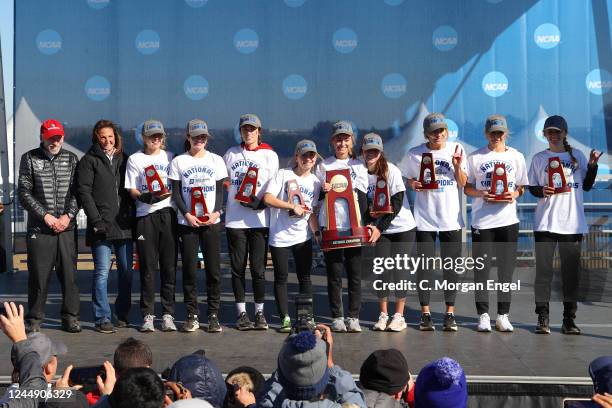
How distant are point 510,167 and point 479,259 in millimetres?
666

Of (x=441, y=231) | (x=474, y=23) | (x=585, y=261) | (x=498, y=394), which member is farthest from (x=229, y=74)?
(x=498, y=394)

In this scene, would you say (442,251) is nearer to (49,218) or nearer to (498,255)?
(498,255)

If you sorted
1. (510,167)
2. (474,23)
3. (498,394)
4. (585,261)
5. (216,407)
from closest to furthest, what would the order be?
(216,407)
(498,394)
(510,167)
(585,261)
(474,23)

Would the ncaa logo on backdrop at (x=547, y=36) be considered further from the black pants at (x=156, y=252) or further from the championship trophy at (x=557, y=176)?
the black pants at (x=156, y=252)

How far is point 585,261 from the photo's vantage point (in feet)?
25.4

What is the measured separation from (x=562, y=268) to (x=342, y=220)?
5.14 ft

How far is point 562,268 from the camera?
6188mm

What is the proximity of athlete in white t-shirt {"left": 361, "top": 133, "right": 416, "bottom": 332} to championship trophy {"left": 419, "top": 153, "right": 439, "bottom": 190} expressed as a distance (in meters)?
0.14

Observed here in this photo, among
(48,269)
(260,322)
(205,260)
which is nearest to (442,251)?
(260,322)

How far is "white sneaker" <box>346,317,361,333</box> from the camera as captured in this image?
19.9ft

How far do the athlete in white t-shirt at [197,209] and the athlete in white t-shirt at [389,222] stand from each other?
103 centimetres

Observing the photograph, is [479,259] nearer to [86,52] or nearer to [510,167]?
[510,167]

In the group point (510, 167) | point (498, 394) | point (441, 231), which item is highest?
point (510, 167)

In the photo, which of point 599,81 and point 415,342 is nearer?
point 415,342
